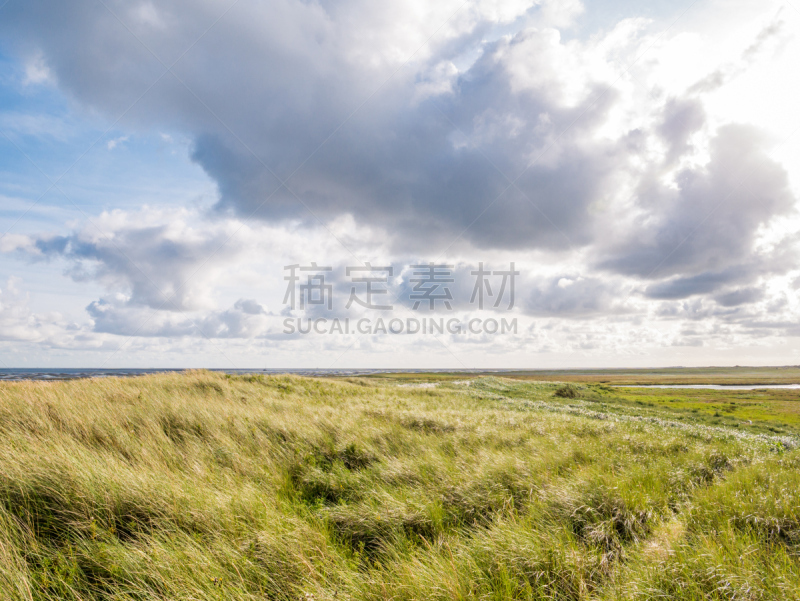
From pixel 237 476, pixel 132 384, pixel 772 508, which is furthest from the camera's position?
pixel 132 384

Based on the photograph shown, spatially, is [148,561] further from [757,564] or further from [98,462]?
[757,564]

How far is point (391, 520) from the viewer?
513 centimetres

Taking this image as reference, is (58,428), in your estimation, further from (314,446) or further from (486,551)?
(486,551)

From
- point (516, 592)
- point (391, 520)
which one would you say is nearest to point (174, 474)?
point (391, 520)

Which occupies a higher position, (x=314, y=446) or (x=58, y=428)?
(x=58, y=428)

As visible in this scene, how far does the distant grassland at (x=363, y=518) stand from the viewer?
3580 mm

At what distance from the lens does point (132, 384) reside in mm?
14812

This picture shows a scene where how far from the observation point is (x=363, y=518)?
17.0 feet

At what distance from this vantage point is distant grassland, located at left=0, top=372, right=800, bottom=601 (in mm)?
3580

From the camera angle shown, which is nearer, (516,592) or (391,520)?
(516,592)

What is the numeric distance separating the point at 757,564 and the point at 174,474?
7.77 metres

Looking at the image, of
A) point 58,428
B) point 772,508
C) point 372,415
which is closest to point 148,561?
point 58,428

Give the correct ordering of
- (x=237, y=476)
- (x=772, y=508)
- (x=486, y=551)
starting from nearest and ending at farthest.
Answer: (x=486, y=551)
(x=772, y=508)
(x=237, y=476)

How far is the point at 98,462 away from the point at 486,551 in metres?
6.16
